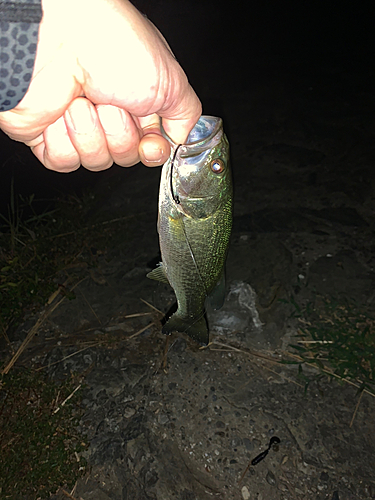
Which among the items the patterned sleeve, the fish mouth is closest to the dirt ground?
the fish mouth

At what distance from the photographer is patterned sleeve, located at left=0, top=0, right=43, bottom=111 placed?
0.92 metres

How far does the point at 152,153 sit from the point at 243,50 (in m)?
7.35

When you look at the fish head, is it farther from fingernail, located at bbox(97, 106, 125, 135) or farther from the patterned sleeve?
the patterned sleeve

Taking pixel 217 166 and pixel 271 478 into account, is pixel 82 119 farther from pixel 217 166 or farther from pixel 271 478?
pixel 271 478

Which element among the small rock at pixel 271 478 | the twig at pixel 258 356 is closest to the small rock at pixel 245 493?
the small rock at pixel 271 478

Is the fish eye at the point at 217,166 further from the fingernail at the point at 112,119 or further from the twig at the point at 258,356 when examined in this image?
the twig at the point at 258,356

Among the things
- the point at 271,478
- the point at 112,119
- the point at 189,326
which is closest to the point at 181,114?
the point at 112,119

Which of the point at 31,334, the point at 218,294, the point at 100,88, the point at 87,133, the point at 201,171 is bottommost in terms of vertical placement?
the point at 31,334

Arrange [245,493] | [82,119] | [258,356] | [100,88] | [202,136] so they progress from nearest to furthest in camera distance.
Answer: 1. [100,88]
2. [82,119]
3. [202,136]
4. [245,493]
5. [258,356]

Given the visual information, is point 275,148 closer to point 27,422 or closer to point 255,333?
point 255,333

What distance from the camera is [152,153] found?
1.37 metres

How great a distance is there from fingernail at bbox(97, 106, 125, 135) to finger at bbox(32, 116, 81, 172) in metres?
0.16

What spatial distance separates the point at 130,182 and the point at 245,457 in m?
3.56

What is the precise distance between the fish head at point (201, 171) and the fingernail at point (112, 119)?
9.7 inches
